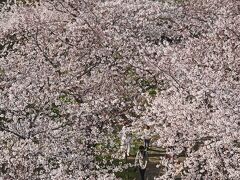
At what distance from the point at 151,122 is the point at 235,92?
3.01 m

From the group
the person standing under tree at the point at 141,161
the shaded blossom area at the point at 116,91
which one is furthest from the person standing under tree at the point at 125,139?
the person standing under tree at the point at 141,161

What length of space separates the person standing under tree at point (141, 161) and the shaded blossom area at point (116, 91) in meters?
0.49

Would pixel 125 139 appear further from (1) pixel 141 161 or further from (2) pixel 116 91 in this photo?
(2) pixel 116 91

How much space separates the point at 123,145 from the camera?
1462cm

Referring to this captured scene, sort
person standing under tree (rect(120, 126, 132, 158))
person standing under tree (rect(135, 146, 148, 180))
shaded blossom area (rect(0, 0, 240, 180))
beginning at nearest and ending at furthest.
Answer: shaded blossom area (rect(0, 0, 240, 180)) < person standing under tree (rect(120, 126, 132, 158)) < person standing under tree (rect(135, 146, 148, 180))

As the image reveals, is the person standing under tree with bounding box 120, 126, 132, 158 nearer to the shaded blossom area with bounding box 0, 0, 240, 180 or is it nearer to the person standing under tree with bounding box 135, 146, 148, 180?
the shaded blossom area with bounding box 0, 0, 240, 180

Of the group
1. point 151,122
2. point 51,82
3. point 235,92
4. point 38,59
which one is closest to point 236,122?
point 235,92

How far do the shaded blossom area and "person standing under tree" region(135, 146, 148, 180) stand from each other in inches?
19.3

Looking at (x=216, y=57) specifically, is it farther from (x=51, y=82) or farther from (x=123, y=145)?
(x=51, y=82)

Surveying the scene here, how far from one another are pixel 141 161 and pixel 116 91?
7.45 ft

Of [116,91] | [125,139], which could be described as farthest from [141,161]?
[116,91]

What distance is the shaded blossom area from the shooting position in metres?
10.5

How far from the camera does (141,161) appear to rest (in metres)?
14.2

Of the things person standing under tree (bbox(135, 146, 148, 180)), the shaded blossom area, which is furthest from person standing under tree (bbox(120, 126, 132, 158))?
person standing under tree (bbox(135, 146, 148, 180))
